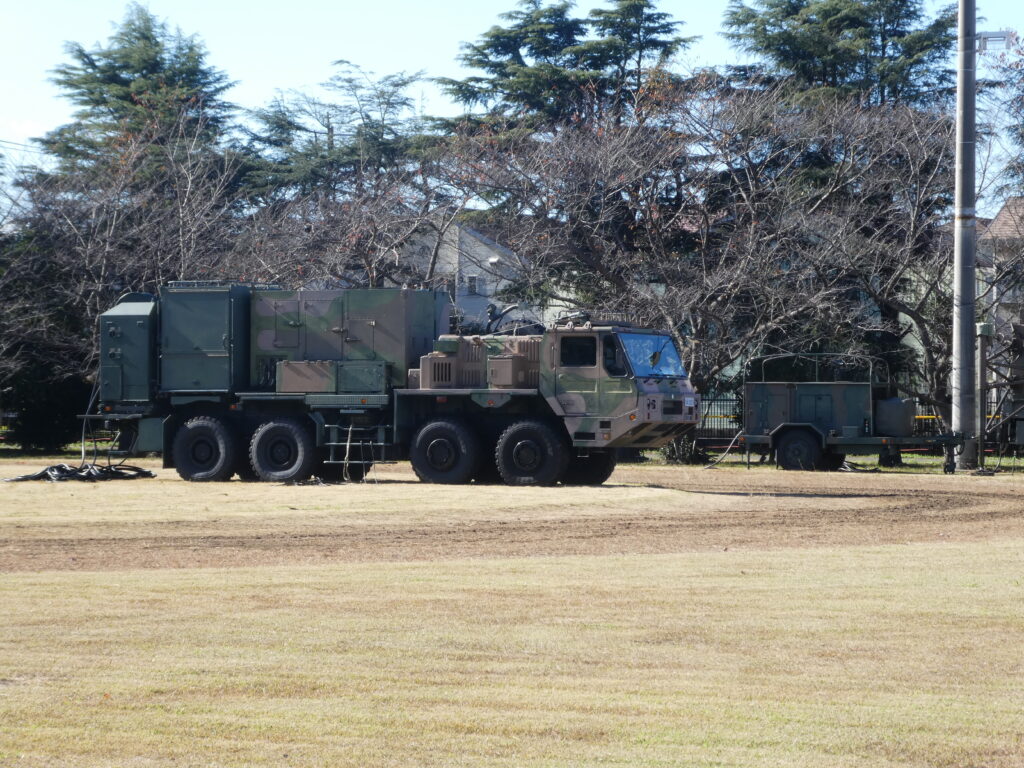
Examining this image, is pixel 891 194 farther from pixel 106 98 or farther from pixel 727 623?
pixel 106 98

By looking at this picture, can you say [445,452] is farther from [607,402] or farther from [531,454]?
[607,402]

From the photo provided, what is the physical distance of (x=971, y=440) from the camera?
97.0 feet

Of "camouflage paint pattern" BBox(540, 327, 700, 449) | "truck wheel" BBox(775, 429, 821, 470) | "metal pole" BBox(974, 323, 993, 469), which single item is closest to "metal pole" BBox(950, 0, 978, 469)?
"metal pole" BBox(974, 323, 993, 469)

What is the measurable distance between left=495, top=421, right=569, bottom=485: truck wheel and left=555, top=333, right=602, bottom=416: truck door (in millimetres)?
614

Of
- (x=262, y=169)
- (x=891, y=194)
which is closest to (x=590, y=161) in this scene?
(x=891, y=194)

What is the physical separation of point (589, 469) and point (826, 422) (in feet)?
26.6

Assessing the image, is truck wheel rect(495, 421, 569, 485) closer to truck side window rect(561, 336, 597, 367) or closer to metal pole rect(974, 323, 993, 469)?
truck side window rect(561, 336, 597, 367)

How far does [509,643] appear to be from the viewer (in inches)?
366

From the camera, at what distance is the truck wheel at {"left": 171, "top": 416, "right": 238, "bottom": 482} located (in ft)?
84.2

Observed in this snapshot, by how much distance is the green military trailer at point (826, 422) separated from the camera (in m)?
30.3

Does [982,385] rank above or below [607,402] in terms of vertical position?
above

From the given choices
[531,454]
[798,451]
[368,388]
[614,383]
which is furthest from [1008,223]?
[368,388]

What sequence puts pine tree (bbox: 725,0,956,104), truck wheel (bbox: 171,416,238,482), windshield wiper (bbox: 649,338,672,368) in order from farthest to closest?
1. pine tree (bbox: 725,0,956,104)
2. truck wheel (bbox: 171,416,238,482)
3. windshield wiper (bbox: 649,338,672,368)

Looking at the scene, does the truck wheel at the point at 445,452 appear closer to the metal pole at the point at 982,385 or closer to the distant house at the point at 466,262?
the distant house at the point at 466,262
